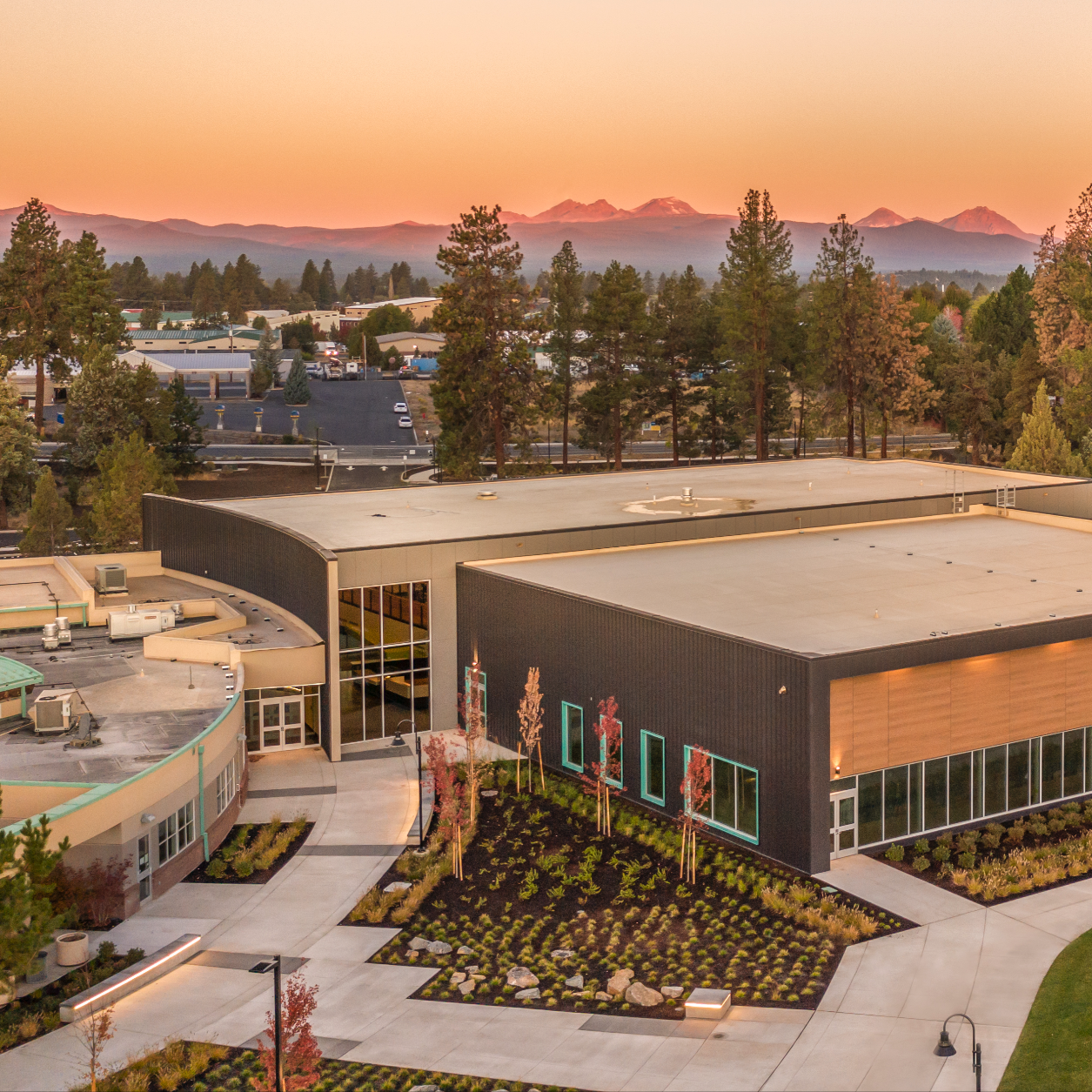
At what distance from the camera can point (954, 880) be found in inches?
1016

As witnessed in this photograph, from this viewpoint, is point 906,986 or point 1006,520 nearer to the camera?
point 906,986

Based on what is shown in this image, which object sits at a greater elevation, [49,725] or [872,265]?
[872,265]

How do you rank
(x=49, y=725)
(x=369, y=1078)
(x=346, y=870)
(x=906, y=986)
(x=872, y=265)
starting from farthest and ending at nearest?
(x=872, y=265)
(x=49, y=725)
(x=346, y=870)
(x=906, y=986)
(x=369, y=1078)

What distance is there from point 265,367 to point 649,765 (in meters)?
116

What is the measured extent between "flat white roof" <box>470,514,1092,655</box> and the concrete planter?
13.3m

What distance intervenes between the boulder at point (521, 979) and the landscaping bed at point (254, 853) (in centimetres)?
657

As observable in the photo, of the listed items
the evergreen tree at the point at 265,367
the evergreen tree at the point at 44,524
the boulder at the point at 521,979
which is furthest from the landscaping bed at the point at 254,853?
the evergreen tree at the point at 265,367

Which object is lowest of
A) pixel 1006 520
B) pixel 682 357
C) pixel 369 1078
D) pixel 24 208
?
pixel 369 1078

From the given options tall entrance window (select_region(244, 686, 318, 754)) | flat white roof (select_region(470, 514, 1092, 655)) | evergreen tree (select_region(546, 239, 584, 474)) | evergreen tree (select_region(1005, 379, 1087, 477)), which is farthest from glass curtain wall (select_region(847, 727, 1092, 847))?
evergreen tree (select_region(546, 239, 584, 474))

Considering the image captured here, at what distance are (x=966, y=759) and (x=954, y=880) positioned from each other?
11.4 feet

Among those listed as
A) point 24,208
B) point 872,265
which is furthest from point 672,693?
point 24,208

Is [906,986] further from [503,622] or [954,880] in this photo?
[503,622]

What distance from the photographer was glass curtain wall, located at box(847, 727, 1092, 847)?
27.3 metres

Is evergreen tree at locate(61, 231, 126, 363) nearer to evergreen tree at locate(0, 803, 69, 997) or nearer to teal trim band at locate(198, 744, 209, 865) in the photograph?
teal trim band at locate(198, 744, 209, 865)
